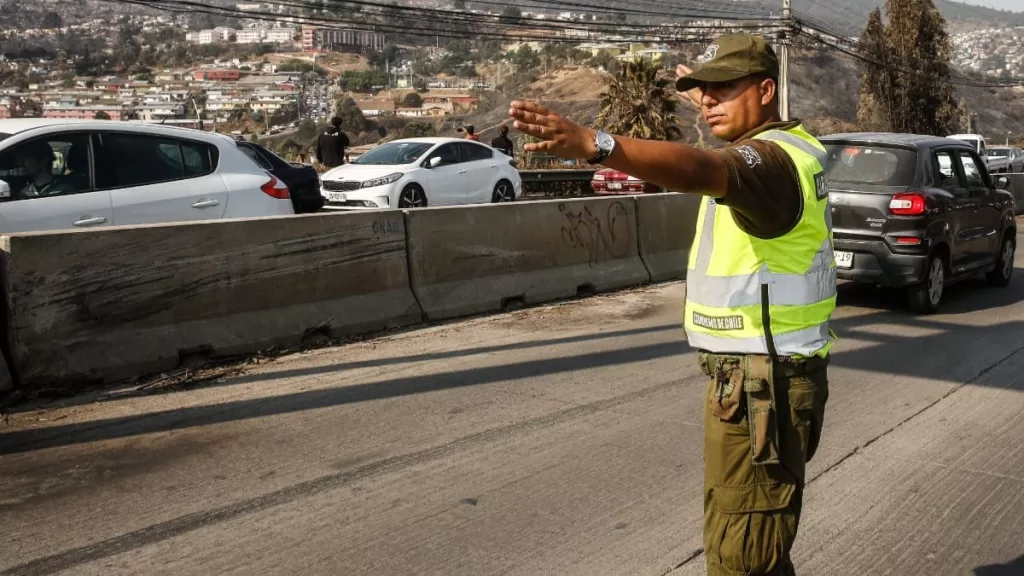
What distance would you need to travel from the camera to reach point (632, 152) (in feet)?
7.84

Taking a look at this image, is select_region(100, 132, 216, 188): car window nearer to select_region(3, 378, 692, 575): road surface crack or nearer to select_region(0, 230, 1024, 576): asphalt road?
select_region(0, 230, 1024, 576): asphalt road

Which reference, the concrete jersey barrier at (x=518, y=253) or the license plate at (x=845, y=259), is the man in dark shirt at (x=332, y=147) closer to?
the concrete jersey barrier at (x=518, y=253)

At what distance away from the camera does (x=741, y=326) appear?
2842mm

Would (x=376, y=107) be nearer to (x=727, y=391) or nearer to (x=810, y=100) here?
(x=810, y=100)

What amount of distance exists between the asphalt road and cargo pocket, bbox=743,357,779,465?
1663mm

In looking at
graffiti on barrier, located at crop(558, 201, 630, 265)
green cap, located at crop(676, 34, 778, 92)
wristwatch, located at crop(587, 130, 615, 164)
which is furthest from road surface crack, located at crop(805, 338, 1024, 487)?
graffiti on barrier, located at crop(558, 201, 630, 265)

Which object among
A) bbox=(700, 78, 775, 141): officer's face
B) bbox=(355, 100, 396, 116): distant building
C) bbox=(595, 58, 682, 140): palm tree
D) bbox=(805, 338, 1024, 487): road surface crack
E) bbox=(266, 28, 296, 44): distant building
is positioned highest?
bbox=(266, 28, 296, 44): distant building

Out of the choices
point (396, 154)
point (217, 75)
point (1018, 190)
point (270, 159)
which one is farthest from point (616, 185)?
point (217, 75)

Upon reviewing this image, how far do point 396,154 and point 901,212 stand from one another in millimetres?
9703

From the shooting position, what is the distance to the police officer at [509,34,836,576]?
9.12 feet

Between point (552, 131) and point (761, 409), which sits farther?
point (761, 409)

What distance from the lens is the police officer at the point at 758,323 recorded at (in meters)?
2.78

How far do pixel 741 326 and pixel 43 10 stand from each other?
117 meters

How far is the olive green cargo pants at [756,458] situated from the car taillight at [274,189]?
24.7 ft
